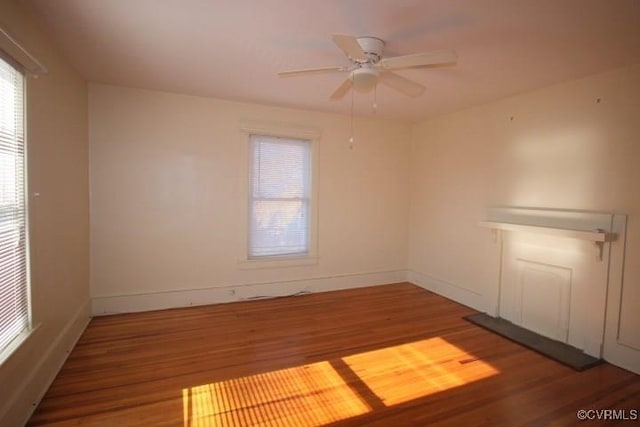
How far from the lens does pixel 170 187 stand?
12.8 feet

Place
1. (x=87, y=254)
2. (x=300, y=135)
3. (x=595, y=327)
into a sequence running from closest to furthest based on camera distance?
(x=595, y=327)
(x=87, y=254)
(x=300, y=135)

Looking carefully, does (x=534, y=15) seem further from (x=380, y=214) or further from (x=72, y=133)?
(x=72, y=133)

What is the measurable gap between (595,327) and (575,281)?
1.34 ft

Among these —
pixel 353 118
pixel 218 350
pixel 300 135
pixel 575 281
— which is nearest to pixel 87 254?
pixel 218 350

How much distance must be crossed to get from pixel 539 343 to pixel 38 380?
158 inches

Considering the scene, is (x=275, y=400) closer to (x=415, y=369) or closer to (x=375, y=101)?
(x=415, y=369)

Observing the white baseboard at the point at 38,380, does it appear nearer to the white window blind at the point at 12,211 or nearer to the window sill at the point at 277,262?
the white window blind at the point at 12,211

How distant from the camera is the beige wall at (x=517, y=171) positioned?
277cm

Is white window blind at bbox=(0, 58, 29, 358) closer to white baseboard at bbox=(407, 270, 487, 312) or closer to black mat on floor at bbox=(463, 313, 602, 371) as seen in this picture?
black mat on floor at bbox=(463, 313, 602, 371)

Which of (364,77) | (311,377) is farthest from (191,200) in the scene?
(364,77)

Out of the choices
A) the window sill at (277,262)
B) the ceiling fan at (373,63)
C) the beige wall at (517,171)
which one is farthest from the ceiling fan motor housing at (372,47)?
the window sill at (277,262)

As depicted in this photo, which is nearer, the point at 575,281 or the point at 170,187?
the point at 575,281

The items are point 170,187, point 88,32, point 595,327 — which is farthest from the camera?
point 170,187

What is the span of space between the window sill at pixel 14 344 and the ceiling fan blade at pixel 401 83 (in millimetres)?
2911
